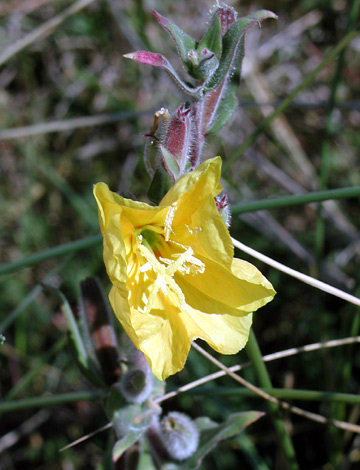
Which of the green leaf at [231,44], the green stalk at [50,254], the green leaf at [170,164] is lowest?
the green stalk at [50,254]

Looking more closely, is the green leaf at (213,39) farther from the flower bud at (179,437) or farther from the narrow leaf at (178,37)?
the flower bud at (179,437)

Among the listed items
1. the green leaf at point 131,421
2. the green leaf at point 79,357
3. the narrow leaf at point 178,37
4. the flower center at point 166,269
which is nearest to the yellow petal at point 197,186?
the flower center at point 166,269

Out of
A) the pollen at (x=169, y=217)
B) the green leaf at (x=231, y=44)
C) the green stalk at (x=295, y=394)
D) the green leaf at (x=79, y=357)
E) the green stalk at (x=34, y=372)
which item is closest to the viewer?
the pollen at (x=169, y=217)

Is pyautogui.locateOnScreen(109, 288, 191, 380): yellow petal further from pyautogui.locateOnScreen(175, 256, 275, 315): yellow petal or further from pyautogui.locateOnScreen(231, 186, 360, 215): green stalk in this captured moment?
pyautogui.locateOnScreen(231, 186, 360, 215): green stalk

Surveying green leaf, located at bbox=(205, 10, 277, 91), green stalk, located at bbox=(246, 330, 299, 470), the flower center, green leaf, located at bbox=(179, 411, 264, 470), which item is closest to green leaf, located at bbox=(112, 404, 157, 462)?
green leaf, located at bbox=(179, 411, 264, 470)

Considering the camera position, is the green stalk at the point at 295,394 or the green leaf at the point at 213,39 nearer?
the green leaf at the point at 213,39
